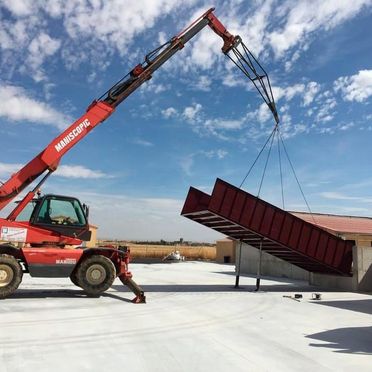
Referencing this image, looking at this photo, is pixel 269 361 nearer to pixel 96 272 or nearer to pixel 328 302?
pixel 96 272

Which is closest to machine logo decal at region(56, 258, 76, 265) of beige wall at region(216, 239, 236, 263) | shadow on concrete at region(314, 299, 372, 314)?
shadow on concrete at region(314, 299, 372, 314)

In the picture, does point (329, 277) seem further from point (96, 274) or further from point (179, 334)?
point (179, 334)

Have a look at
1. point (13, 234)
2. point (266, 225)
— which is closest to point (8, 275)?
point (13, 234)

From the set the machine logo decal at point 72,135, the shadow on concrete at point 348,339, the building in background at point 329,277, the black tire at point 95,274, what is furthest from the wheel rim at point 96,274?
the building in background at point 329,277

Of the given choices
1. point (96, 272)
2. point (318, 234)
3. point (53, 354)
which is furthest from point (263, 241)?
point (53, 354)

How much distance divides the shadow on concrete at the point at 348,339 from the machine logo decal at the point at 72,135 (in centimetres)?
1004

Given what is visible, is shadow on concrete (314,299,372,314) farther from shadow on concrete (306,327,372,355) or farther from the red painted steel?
shadow on concrete (306,327,372,355)

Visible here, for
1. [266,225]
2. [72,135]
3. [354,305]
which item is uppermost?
[72,135]

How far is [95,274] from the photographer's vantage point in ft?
48.9

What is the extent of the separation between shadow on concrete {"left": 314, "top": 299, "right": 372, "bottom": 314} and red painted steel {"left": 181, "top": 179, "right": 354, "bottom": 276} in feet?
10.5

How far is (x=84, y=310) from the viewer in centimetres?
1213

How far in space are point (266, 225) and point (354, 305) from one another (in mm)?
4709

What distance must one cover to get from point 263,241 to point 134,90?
871 cm

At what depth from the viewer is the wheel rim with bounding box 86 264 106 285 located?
1484 cm
